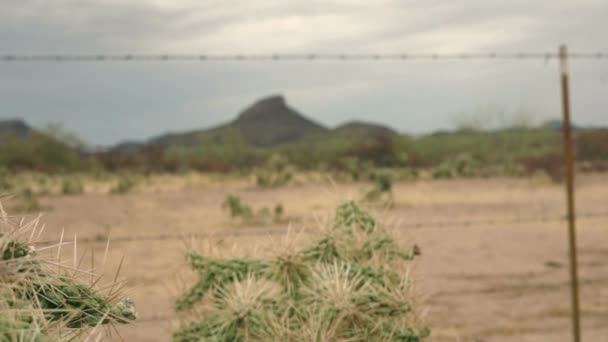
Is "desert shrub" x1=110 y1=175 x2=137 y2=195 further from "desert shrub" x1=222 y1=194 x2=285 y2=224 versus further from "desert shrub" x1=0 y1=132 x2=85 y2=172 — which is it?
"desert shrub" x1=0 y1=132 x2=85 y2=172

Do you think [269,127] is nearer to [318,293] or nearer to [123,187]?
[123,187]

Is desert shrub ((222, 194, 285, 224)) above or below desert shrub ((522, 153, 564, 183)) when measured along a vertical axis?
below

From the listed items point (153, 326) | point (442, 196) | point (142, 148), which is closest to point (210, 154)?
point (142, 148)

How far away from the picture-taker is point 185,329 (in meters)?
3.67

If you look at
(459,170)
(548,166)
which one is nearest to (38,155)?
(459,170)

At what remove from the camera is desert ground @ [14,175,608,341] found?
793 centimetres

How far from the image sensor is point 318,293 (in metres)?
3.43

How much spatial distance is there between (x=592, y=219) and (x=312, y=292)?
14.1 meters

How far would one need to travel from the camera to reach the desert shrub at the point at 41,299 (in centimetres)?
162

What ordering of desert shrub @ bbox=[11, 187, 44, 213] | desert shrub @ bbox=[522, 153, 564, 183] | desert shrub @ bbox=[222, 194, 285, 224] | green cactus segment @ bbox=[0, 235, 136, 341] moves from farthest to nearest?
desert shrub @ bbox=[522, 153, 564, 183]
desert shrub @ bbox=[11, 187, 44, 213]
desert shrub @ bbox=[222, 194, 285, 224]
green cactus segment @ bbox=[0, 235, 136, 341]

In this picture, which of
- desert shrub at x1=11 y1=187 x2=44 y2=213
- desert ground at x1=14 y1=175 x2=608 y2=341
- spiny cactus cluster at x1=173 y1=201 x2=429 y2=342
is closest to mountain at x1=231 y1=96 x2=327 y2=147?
desert ground at x1=14 y1=175 x2=608 y2=341

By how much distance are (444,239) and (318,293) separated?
444 inches

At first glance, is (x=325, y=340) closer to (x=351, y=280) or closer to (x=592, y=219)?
(x=351, y=280)

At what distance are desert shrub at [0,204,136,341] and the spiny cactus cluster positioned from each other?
1133 mm
